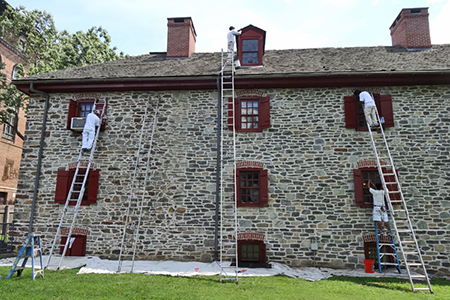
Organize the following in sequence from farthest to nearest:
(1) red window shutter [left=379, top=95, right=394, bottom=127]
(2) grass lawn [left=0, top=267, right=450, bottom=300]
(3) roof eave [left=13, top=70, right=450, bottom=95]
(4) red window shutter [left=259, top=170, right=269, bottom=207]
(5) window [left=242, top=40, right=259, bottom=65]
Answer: (5) window [left=242, top=40, right=259, bottom=65] → (3) roof eave [left=13, top=70, right=450, bottom=95] → (1) red window shutter [left=379, top=95, right=394, bottom=127] → (4) red window shutter [left=259, top=170, right=269, bottom=207] → (2) grass lawn [left=0, top=267, right=450, bottom=300]

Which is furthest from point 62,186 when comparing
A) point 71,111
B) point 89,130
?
point 71,111

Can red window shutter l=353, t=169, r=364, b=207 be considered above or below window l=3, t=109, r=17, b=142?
below

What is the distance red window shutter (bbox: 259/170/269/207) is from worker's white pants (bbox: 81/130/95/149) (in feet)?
18.9

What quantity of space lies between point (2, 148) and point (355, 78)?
2365 cm

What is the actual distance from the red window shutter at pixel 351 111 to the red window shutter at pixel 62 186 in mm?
9554

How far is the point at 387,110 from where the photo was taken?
10227 millimetres

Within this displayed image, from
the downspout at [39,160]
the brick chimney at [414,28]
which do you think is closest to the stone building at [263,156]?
the downspout at [39,160]

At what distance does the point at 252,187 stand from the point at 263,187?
366mm

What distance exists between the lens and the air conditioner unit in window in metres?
10.6

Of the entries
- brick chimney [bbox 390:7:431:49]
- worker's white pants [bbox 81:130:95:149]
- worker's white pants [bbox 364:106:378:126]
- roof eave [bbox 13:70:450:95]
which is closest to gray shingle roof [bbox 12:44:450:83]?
roof eave [bbox 13:70:450:95]

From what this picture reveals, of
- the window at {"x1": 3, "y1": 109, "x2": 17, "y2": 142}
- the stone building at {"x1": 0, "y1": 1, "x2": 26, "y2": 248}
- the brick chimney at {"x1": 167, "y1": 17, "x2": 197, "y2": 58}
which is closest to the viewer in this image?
the brick chimney at {"x1": 167, "y1": 17, "x2": 197, "y2": 58}

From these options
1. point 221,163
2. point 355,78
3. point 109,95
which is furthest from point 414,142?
point 109,95

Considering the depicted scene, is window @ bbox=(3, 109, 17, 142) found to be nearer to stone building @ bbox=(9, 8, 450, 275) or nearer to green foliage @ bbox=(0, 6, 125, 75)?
green foliage @ bbox=(0, 6, 125, 75)

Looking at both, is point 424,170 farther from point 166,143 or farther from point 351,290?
point 166,143
